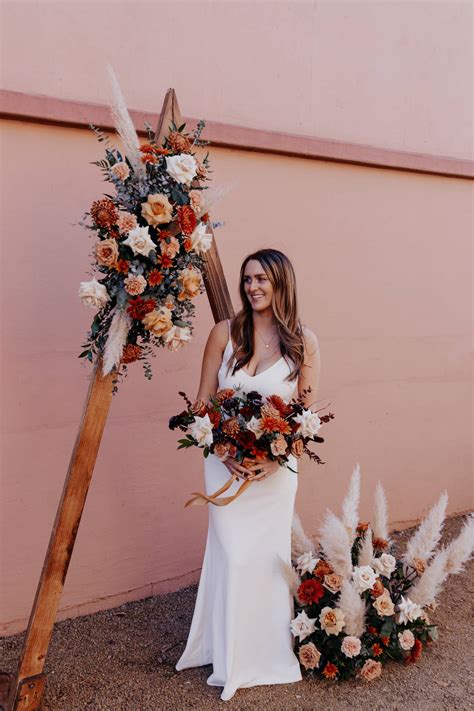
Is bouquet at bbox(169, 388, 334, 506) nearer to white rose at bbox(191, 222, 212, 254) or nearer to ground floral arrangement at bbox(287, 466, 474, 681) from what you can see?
ground floral arrangement at bbox(287, 466, 474, 681)

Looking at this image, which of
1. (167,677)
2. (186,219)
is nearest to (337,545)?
(167,677)

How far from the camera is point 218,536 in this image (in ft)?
11.8

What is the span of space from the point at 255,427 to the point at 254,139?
2287 mm

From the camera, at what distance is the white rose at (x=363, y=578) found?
374 cm

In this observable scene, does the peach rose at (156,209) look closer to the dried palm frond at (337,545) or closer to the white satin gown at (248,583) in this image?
the white satin gown at (248,583)

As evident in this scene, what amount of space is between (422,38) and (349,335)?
2.59 m

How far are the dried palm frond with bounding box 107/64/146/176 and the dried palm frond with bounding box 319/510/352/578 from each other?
2.06 metres

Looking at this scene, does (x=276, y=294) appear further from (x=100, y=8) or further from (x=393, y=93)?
(x=393, y=93)

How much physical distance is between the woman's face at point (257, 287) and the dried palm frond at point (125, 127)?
34.8 inches

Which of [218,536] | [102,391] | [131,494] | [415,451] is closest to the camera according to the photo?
[102,391]

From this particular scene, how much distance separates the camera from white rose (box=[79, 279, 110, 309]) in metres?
2.95

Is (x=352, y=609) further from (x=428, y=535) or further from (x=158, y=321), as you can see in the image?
(x=158, y=321)

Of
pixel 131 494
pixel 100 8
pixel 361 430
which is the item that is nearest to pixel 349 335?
pixel 361 430

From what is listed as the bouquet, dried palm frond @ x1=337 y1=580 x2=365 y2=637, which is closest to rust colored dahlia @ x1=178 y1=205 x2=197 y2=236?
the bouquet
